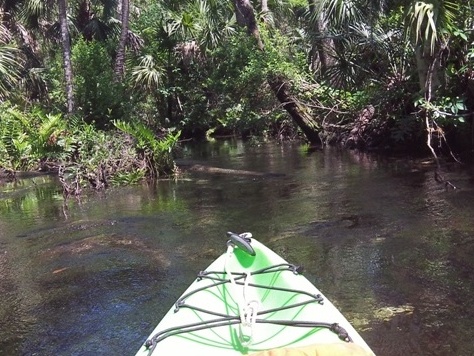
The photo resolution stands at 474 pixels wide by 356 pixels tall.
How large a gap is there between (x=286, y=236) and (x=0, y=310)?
3453mm

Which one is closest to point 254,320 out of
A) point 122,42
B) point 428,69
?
point 428,69

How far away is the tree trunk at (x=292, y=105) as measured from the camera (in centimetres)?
1705

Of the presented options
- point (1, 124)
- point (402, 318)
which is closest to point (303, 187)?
point (402, 318)

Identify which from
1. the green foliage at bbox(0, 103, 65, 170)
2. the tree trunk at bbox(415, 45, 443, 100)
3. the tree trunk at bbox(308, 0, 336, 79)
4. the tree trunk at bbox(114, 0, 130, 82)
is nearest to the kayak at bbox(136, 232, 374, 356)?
the tree trunk at bbox(415, 45, 443, 100)

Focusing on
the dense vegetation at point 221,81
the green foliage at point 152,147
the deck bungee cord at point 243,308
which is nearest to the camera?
the deck bungee cord at point 243,308

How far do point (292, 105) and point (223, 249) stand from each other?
11.2m

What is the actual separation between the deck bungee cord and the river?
2.65 ft

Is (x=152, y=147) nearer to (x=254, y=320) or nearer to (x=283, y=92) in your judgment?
(x=283, y=92)

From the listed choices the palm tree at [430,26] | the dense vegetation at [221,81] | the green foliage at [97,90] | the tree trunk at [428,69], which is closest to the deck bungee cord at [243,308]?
the dense vegetation at [221,81]

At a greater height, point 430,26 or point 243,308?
point 430,26

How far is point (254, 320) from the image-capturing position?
3.29m

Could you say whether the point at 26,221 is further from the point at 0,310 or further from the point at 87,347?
the point at 87,347

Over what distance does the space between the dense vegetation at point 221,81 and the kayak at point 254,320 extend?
737cm

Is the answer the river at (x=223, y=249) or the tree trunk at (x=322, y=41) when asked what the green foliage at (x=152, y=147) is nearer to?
the river at (x=223, y=249)
